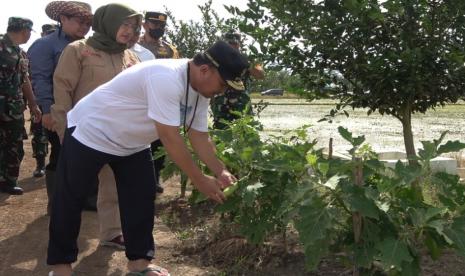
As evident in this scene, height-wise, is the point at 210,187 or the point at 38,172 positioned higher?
the point at 210,187

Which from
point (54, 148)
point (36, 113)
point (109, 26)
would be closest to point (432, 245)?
point (109, 26)

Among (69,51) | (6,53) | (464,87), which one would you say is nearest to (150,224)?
(69,51)

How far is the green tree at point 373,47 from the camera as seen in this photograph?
354cm

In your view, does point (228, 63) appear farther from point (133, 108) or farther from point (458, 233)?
point (458, 233)

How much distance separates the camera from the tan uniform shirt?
4172mm

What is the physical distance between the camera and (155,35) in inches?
226

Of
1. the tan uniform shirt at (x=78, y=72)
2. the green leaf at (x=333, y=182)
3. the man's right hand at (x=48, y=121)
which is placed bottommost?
the green leaf at (x=333, y=182)

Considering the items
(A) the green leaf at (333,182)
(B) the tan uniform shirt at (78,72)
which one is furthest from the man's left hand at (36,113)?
(A) the green leaf at (333,182)

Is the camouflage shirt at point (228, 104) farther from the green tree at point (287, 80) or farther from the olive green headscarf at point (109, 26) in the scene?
the olive green headscarf at point (109, 26)

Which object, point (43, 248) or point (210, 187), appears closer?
point (210, 187)

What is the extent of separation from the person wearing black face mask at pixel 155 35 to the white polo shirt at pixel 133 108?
253cm

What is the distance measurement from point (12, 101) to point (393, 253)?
4.54 metres

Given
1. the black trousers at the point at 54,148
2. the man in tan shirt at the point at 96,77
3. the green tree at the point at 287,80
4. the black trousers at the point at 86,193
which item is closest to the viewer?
the black trousers at the point at 86,193

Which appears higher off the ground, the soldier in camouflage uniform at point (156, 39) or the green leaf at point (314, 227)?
the soldier in camouflage uniform at point (156, 39)
